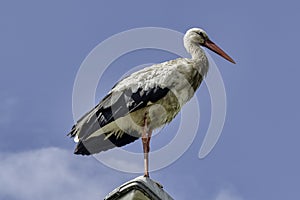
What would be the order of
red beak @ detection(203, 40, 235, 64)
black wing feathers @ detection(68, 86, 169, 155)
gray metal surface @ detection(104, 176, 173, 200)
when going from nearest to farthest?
1. gray metal surface @ detection(104, 176, 173, 200)
2. black wing feathers @ detection(68, 86, 169, 155)
3. red beak @ detection(203, 40, 235, 64)

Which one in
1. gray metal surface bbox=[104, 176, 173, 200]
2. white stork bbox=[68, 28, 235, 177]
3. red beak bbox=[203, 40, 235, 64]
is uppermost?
red beak bbox=[203, 40, 235, 64]

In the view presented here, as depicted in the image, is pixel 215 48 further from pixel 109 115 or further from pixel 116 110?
pixel 109 115

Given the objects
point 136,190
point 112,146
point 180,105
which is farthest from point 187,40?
point 136,190

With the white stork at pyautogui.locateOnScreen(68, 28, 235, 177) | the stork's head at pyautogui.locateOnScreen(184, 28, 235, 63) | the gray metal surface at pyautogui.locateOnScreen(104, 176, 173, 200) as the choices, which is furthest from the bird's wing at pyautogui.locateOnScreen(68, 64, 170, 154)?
the gray metal surface at pyautogui.locateOnScreen(104, 176, 173, 200)

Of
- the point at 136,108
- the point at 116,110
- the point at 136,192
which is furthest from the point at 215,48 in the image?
the point at 136,192

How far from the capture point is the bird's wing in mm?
11516

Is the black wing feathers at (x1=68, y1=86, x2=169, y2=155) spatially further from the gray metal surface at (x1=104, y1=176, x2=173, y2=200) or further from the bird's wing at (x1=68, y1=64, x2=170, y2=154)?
the gray metal surface at (x1=104, y1=176, x2=173, y2=200)

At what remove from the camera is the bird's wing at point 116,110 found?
1152 centimetres

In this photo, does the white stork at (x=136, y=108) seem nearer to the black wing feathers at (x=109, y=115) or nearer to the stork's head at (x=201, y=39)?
the black wing feathers at (x=109, y=115)

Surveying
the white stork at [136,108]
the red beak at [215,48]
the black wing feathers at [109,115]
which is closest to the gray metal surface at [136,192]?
the white stork at [136,108]

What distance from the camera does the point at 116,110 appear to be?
11.7 meters

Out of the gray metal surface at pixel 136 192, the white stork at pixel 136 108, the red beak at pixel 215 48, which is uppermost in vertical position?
the red beak at pixel 215 48

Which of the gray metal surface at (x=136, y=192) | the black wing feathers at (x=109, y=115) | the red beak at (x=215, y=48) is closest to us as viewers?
the gray metal surface at (x=136, y=192)

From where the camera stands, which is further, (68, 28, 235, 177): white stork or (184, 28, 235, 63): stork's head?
(184, 28, 235, 63): stork's head
